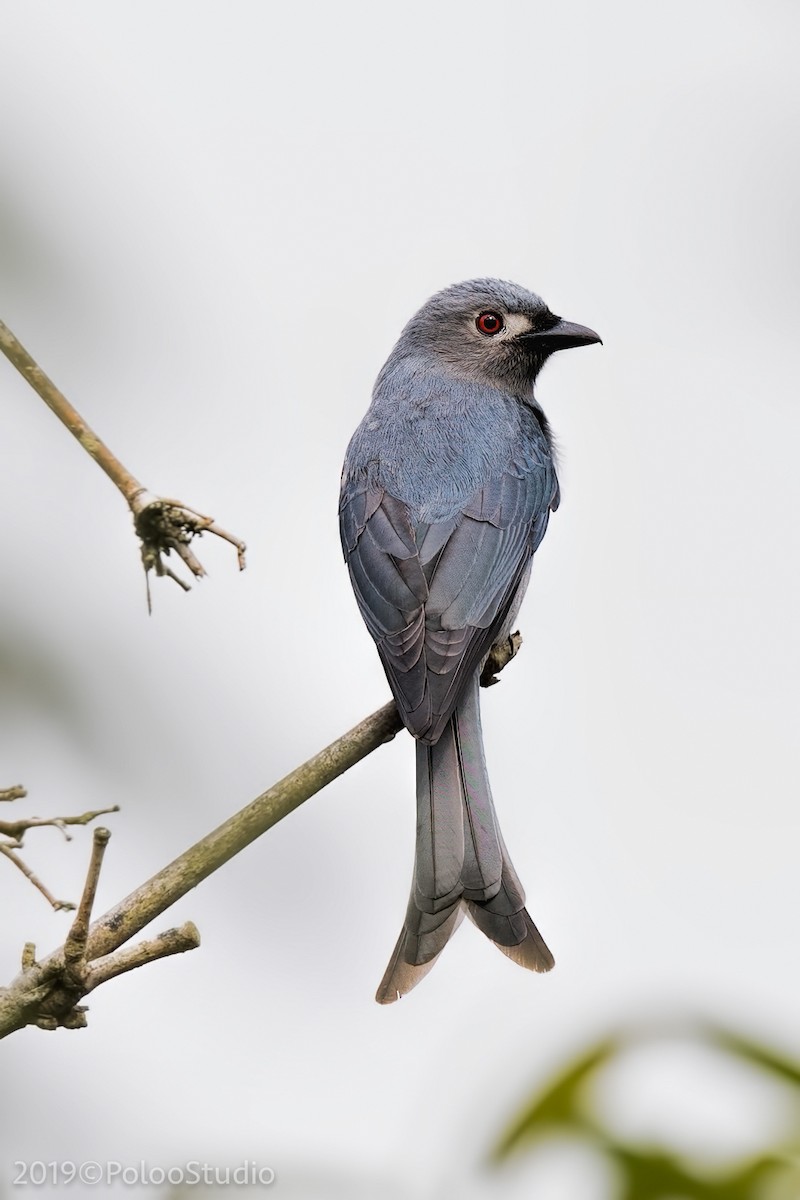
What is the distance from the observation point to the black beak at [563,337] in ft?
20.5

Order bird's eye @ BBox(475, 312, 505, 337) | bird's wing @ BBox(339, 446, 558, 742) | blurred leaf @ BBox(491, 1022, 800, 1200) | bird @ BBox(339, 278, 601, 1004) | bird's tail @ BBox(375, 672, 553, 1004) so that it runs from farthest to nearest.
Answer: bird's eye @ BBox(475, 312, 505, 337)
bird's wing @ BBox(339, 446, 558, 742)
bird @ BBox(339, 278, 601, 1004)
bird's tail @ BBox(375, 672, 553, 1004)
blurred leaf @ BBox(491, 1022, 800, 1200)

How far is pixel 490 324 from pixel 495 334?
76 millimetres

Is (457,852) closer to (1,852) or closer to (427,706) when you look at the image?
(427,706)

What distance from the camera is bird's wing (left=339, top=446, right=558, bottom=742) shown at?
4.34m

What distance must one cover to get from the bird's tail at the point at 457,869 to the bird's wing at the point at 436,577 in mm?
208

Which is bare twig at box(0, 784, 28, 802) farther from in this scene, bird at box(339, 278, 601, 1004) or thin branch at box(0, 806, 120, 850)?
bird at box(339, 278, 601, 1004)

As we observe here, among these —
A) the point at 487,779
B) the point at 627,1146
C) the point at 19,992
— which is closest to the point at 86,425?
the point at 19,992

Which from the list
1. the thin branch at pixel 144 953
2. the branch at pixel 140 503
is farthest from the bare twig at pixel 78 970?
the branch at pixel 140 503

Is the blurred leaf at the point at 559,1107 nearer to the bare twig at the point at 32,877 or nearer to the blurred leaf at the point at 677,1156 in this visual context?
the blurred leaf at the point at 677,1156

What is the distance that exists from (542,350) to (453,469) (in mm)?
1414

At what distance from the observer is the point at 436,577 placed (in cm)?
472

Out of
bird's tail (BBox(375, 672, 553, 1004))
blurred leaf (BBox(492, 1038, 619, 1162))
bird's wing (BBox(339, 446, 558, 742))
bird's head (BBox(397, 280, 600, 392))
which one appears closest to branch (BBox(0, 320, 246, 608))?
blurred leaf (BBox(492, 1038, 619, 1162))

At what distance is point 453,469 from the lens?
5227 mm

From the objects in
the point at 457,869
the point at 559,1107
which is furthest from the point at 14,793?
the point at 457,869
